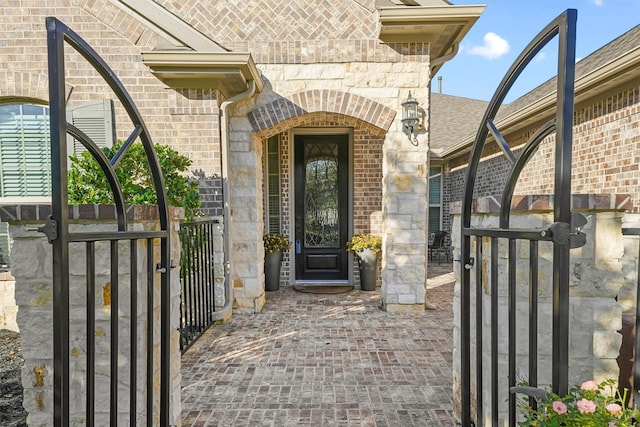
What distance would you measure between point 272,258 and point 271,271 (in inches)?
9.1

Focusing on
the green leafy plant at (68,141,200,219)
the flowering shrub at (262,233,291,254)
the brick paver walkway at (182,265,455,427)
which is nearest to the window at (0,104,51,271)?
the green leafy plant at (68,141,200,219)

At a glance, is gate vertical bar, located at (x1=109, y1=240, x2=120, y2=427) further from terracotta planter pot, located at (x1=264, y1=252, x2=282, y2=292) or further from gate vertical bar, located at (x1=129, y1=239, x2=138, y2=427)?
terracotta planter pot, located at (x1=264, y1=252, x2=282, y2=292)

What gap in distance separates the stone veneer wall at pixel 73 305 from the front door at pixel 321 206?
4.63 m

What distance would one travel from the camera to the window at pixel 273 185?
6.18 metres

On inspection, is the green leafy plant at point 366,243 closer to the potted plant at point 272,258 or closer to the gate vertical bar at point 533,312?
the potted plant at point 272,258

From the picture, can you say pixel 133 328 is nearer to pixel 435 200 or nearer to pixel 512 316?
pixel 512 316

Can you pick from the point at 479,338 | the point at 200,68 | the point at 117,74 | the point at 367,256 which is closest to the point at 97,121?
the point at 117,74

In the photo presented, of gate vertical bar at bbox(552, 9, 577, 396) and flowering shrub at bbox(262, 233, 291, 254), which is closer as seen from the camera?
gate vertical bar at bbox(552, 9, 577, 396)

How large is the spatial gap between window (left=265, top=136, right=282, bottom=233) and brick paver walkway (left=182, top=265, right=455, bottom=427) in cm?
194

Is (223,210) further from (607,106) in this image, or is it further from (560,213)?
(607,106)

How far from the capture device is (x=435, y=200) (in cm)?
912

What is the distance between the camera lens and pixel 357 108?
14.8 feet

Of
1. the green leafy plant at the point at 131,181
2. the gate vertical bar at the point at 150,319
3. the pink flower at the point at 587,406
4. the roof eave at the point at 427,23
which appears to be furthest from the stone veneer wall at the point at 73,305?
the roof eave at the point at 427,23

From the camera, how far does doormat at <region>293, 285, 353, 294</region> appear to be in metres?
5.77
